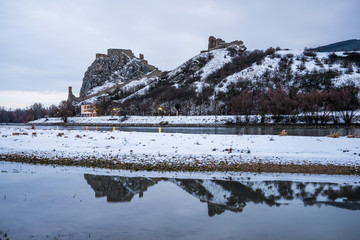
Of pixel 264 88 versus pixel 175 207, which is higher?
pixel 264 88

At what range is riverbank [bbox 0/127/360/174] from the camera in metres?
15.2

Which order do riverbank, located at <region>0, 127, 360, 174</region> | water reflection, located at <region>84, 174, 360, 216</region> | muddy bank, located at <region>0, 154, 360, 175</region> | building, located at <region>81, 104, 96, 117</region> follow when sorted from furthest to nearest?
building, located at <region>81, 104, 96, 117</region>
riverbank, located at <region>0, 127, 360, 174</region>
muddy bank, located at <region>0, 154, 360, 175</region>
water reflection, located at <region>84, 174, 360, 216</region>

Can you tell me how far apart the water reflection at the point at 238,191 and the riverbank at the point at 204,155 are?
8.24ft

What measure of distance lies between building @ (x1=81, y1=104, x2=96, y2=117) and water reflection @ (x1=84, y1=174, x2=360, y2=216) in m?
160

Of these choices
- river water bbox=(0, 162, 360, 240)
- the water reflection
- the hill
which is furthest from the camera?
the hill

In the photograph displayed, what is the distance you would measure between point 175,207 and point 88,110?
177 metres

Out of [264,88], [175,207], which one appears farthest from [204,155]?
[264,88]

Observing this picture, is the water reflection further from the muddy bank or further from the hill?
the hill

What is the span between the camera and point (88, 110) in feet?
572

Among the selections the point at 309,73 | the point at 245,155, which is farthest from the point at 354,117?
the point at 245,155

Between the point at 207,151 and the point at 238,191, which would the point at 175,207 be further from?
the point at 207,151

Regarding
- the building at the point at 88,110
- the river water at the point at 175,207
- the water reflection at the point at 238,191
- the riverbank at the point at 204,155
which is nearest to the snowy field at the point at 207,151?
the riverbank at the point at 204,155

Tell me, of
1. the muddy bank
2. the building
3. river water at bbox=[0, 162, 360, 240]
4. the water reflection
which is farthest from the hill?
river water at bbox=[0, 162, 360, 240]

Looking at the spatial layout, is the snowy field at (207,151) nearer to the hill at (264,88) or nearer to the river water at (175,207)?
the river water at (175,207)
